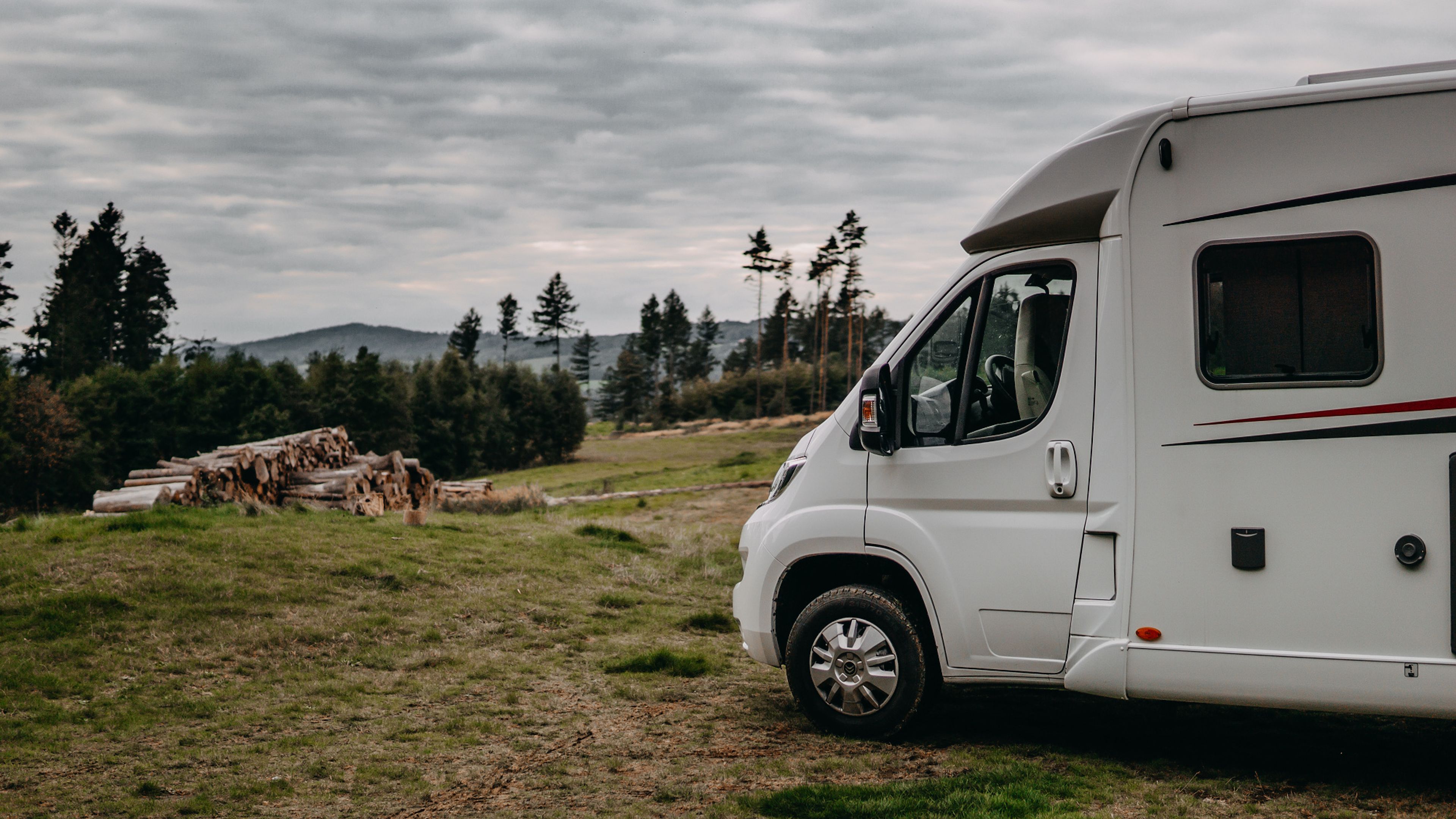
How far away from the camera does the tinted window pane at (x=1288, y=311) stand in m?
4.92

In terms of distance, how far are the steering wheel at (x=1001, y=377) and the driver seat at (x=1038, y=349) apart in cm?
2

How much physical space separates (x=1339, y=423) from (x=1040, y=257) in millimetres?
1734

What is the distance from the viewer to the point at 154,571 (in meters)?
9.56

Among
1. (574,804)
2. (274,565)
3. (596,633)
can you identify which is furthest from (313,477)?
(574,804)

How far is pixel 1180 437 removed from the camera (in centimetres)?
522

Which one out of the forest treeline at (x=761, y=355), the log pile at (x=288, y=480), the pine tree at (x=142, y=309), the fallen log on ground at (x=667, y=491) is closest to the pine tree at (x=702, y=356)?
the forest treeline at (x=761, y=355)

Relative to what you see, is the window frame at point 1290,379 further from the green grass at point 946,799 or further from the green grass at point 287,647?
the green grass at point 287,647

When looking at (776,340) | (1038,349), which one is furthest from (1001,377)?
(776,340)

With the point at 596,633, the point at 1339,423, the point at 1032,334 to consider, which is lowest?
the point at 596,633

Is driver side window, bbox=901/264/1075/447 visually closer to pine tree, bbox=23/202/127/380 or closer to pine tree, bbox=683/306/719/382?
pine tree, bbox=23/202/127/380

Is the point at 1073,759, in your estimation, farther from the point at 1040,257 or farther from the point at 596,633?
the point at 596,633

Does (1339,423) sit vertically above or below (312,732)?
above

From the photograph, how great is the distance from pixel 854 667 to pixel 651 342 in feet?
369

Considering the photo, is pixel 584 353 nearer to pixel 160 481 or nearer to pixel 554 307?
pixel 554 307
